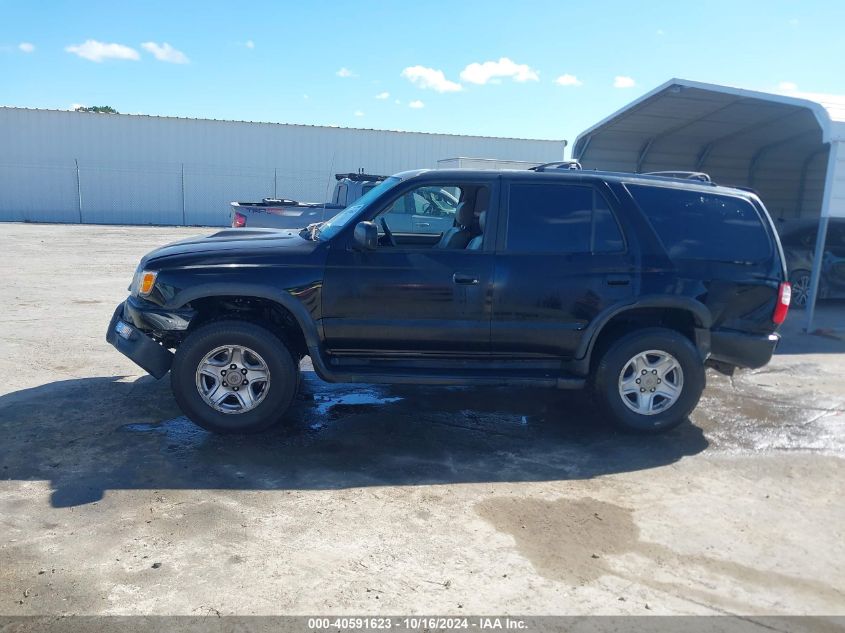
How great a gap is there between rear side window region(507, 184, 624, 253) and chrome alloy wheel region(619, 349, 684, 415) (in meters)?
0.96

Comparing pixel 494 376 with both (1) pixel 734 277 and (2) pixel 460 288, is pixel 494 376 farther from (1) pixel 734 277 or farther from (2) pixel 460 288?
(1) pixel 734 277

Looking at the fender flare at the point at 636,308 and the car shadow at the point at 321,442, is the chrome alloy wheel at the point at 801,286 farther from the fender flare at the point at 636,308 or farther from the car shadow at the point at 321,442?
the fender flare at the point at 636,308

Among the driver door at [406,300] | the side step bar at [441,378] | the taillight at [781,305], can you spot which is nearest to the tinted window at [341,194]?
the driver door at [406,300]

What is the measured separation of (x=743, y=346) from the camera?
570cm

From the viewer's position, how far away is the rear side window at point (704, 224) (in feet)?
18.6

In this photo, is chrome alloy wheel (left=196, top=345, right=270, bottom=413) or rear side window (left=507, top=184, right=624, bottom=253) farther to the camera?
rear side window (left=507, top=184, right=624, bottom=253)

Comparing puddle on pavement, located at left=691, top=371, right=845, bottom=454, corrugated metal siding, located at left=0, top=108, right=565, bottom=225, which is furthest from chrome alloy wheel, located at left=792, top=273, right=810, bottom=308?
corrugated metal siding, located at left=0, top=108, right=565, bottom=225

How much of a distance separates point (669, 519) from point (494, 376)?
66.1 inches

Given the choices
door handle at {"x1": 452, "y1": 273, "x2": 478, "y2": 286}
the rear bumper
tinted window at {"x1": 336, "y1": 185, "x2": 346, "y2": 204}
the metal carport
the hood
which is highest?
the metal carport

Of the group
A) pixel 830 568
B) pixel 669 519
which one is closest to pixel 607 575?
pixel 669 519

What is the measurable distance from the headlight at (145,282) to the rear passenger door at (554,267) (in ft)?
8.52

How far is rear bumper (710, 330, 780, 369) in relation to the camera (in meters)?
5.68

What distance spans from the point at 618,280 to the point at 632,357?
631mm

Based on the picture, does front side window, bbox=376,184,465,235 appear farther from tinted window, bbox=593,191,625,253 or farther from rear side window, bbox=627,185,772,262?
rear side window, bbox=627,185,772,262
